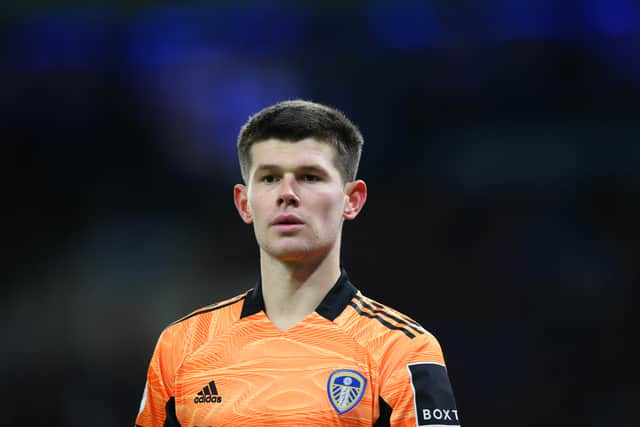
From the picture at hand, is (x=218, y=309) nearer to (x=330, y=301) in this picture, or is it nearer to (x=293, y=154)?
(x=330, y=301)

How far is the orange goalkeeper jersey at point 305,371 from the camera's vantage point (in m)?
2.04

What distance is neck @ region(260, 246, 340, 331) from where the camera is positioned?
7.34ft

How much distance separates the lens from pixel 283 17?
18.8 feet

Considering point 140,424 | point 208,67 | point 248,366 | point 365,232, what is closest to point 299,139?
point 248,366

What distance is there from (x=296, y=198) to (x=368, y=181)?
11.3 feet

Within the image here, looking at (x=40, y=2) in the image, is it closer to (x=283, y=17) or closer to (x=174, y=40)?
(x=174, y=40)

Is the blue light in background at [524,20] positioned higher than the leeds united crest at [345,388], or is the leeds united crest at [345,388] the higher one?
the blue light in background at [524,20]

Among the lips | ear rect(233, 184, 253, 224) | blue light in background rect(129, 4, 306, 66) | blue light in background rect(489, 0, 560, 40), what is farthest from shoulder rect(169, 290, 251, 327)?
blue light in background rect(489, 0, 560, 40)

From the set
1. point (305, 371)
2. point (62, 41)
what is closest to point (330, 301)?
point (305, 371)

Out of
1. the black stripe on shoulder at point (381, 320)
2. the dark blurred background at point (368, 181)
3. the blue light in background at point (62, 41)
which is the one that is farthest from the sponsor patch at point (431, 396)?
the blue light in background at point (62, 41)

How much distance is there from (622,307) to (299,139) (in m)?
3.73

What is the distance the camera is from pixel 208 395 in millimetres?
2148

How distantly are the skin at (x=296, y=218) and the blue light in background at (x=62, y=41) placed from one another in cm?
397

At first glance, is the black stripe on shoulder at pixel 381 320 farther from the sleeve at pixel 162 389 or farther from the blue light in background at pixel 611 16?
the blue light in background at pixel 611 16
